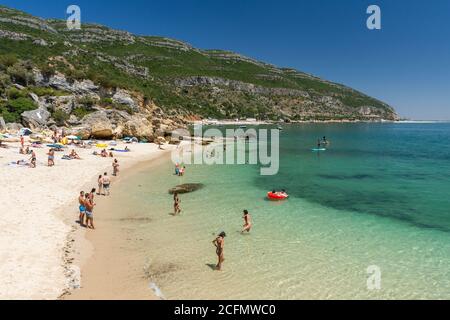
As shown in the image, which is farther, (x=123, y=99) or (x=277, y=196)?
(x=123, y=99)

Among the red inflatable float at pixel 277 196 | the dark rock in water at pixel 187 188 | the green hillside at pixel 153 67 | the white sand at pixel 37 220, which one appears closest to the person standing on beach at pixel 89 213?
the white sand at pixel 37 220

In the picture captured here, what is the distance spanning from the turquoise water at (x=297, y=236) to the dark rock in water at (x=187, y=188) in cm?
70

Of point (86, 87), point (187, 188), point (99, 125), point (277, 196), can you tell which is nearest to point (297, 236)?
point (277, 196)

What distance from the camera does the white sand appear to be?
10.0 m

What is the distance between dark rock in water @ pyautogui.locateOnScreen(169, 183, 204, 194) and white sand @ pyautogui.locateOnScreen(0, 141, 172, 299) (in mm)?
5414

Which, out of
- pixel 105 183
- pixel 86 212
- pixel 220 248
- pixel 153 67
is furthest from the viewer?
pixel 153 67

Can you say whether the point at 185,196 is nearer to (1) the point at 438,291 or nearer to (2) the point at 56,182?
(2) the point at 56,182

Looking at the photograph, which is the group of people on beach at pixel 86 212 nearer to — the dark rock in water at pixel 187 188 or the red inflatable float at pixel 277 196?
the dark rock in water at pixel 187 188

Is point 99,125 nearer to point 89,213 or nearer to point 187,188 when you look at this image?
point 187,188

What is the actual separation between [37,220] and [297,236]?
37.5 ft

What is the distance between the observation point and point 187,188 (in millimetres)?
25250

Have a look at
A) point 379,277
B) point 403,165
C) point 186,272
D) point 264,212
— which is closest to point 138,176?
point 264,212

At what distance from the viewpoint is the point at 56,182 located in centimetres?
2355
